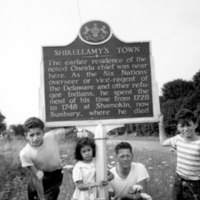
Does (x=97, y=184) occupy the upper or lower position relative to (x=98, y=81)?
lower

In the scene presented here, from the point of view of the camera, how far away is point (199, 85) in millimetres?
30750

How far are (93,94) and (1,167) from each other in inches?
165

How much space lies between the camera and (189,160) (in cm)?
414

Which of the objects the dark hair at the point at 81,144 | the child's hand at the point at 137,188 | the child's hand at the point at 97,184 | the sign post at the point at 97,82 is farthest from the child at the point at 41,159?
the child's hand at the point at 137,188

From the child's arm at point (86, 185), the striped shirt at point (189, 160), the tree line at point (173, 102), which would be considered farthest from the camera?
the tree line at point (173, 102)

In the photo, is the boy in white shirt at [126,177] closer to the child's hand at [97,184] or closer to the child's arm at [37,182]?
the child's hand at [97,184]

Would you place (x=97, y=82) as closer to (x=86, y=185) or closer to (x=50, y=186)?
(x=86, y=185)

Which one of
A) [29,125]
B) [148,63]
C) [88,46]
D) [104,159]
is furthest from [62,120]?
[148,63]

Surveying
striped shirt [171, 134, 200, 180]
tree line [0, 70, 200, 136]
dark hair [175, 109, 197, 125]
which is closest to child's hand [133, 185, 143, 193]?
striped shirt [171, 134, 200, 180]

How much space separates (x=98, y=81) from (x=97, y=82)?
2cm

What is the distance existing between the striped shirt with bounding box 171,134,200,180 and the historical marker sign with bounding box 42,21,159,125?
0.63 m

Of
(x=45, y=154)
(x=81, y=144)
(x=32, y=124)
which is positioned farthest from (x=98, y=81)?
(x=45, y=154)

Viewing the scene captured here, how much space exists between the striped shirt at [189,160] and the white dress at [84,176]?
1.29 metres

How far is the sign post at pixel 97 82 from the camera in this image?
448 centimetres
